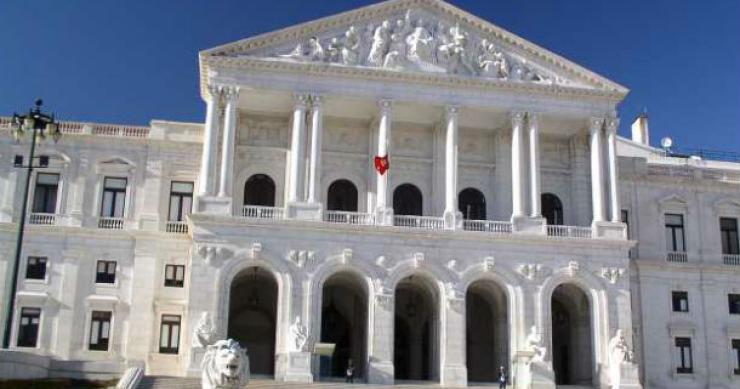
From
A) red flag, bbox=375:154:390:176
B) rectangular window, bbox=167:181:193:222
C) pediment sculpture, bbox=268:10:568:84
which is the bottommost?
rectangular window, bbox=167:181:193:222

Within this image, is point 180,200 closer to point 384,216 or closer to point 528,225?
point 384,216

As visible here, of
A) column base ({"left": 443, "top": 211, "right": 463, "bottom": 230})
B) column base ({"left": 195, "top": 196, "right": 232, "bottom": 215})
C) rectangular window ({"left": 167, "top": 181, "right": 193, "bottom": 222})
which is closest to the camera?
column base ({"left": 195, "top": 196, "right": 232, "bottom": 215})

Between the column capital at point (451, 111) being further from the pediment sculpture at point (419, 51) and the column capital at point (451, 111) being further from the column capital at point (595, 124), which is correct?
the column capital at point (595, 124)

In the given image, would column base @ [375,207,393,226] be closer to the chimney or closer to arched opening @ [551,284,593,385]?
arched opening @ [551,284,593,385]

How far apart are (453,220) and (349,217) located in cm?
526

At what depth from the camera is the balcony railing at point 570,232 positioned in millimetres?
50969

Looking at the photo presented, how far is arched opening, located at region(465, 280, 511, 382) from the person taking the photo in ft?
168

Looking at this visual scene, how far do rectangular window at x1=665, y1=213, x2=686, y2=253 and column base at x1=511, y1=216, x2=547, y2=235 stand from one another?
35.1 ft

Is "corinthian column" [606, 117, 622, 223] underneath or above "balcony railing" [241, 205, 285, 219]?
above

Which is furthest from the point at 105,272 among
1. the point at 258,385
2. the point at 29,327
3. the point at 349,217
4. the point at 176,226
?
the point at 258,385

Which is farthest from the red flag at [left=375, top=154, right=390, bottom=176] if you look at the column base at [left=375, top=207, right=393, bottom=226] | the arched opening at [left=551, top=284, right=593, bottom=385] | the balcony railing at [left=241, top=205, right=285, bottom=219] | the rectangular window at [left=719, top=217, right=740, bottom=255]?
the rectangular window at [left=719, top=217, right=740, bottom=255]

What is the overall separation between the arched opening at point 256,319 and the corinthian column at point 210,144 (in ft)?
23.2

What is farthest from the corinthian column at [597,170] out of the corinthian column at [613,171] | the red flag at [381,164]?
the red flag at [381,164]

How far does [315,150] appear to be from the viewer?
162ft
